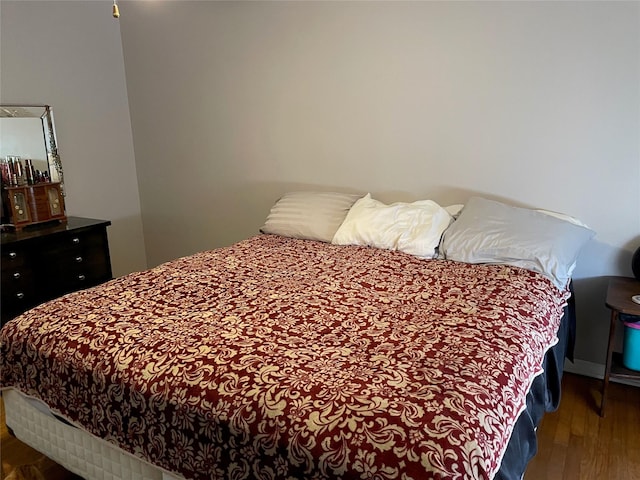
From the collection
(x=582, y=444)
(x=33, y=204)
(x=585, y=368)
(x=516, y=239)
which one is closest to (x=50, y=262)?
(x=33, y=204)

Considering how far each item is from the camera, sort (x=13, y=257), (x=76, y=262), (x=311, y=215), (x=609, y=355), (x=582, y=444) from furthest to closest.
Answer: (x=76, y=262) < (x=311, y=215) < (x=13, y=257) < (x=609, y=355) < (x=582, y=444)

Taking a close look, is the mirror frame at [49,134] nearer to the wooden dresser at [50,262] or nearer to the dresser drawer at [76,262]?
the wooden dresser at [50,262]

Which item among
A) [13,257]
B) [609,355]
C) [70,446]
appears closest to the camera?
[70,446]

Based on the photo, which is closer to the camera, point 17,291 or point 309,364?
point 309,364

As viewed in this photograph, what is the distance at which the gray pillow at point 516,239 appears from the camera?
2215mm

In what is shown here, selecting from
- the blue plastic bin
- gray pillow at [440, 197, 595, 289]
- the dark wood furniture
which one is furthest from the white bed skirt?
the blue plastic bin

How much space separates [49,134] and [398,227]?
2.53m

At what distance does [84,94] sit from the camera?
363 cm

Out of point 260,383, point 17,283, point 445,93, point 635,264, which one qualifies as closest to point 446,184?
point 445,93

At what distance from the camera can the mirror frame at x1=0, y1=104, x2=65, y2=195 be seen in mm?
3271

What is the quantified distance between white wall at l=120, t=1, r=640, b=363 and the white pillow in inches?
11.8

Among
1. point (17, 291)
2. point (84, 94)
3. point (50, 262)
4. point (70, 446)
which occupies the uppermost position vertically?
point (84, 94)

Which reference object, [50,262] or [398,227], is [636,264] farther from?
[50,262]

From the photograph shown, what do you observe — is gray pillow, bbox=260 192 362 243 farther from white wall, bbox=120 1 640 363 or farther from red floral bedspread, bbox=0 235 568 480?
red floral bedspread, bbox=0 235 568 480
